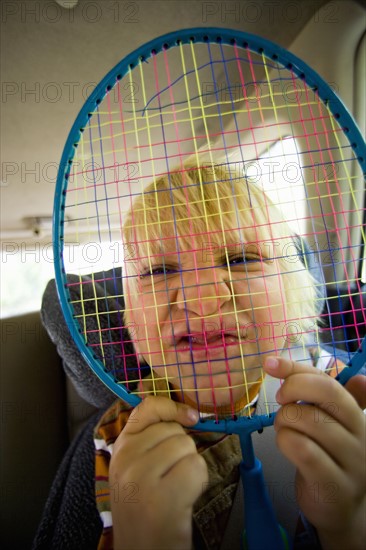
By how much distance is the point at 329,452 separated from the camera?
46cm

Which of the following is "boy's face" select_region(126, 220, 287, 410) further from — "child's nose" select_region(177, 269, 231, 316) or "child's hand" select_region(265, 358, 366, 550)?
"child's hand" select_region(265, 358, 366, 550)

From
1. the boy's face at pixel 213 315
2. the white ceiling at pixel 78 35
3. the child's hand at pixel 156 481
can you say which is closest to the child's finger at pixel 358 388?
the boy's face at pixel 213 315

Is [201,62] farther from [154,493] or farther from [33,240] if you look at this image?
[33,240]

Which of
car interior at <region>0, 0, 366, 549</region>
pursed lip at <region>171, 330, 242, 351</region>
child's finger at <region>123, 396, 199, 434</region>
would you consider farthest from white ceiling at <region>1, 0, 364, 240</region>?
child's finger at <region>123, 396, 199, 434</region>

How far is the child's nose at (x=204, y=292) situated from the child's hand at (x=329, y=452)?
16 cm

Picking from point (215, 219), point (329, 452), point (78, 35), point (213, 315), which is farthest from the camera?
point (78, 35)

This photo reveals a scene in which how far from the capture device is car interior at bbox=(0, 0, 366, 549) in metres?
1.02

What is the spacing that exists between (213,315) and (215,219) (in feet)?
0.66

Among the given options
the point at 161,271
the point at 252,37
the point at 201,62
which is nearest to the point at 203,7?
the point at 201,62

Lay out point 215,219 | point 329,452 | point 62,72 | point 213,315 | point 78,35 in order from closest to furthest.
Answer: point 329,452
point 213,315
point 215,219
point 78,35
point 62,72

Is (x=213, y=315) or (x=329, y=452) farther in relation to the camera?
(x=213, y=315)

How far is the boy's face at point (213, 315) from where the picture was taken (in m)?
0.59

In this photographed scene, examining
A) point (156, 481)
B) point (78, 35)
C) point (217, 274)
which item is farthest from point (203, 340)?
point (78, 35)

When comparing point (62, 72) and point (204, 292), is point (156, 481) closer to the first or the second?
point (204, 292)
